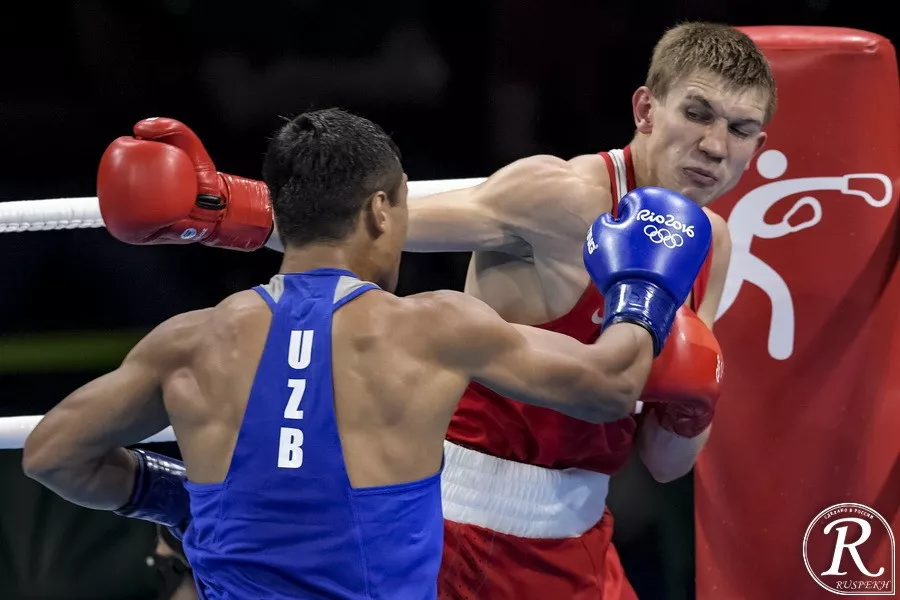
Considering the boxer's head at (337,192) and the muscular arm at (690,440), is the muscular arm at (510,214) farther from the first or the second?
the boxer's head at (337,192)

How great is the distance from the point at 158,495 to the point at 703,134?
125 centimetres

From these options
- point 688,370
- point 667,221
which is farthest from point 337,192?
point 688,370

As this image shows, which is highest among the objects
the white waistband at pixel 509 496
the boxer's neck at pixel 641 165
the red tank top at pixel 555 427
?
the boxer's neck at pixel 641 165

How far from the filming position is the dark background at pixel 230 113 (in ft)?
10.6

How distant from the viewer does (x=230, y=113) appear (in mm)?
3342

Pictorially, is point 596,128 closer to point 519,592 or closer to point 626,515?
point 626,515

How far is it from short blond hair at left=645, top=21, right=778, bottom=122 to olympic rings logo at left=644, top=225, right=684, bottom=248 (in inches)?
19.5

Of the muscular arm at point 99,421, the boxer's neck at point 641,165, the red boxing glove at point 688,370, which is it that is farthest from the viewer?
the boxer's neck at point 641,165

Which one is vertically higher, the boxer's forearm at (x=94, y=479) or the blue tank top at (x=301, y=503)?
the blue tank top at (x=301, y=503)

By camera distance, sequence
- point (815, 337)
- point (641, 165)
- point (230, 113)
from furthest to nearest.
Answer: point (230, 113) → point (815, 337) → point (641, 165)

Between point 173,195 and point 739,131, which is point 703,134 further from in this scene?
point 173,195

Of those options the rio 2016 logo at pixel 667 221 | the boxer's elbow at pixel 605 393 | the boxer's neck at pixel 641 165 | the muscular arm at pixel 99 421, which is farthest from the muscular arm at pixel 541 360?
the boxer's neck at pixel 641 165

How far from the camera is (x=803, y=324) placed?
2773 millimetres

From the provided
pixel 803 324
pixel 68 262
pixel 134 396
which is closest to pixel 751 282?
pixel 803 324
